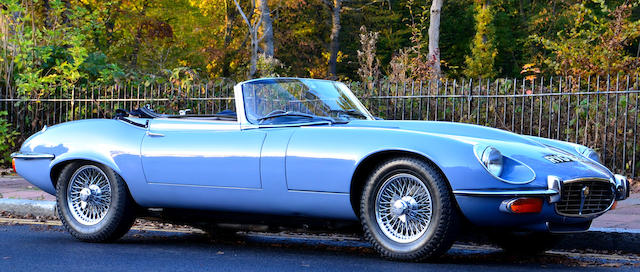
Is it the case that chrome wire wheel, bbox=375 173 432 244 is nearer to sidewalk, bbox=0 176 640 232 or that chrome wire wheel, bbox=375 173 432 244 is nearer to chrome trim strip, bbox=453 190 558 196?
chrome trim strip, bbox=453 190 558 196

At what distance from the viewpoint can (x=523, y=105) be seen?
12008mm

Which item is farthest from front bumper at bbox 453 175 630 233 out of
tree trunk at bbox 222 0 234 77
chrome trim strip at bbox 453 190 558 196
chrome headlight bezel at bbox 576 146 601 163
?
tree trunk at bbox 222 0 234 77

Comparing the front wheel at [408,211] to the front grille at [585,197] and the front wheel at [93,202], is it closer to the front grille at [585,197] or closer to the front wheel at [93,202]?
the front grille at [585,197]

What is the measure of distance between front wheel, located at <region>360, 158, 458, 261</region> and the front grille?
69 centimetres

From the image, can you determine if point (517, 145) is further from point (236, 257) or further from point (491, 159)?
point (236, 257)

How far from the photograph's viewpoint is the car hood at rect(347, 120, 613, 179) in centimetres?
556

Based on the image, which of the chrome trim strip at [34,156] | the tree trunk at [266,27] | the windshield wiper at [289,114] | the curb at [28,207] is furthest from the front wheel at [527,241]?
the tree trunk at [266,27]

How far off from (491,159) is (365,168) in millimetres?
917

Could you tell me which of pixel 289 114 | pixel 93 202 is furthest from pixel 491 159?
pixel 93 202

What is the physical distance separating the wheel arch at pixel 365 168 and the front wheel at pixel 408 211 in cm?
5

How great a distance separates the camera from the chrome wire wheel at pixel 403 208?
5688 mm

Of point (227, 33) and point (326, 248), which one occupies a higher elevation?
point (227, 33)

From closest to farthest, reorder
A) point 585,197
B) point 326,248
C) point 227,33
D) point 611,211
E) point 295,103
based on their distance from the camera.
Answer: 1. point 585,197
2. point 295,103
3. point 326,248
4. point 611,211
5. point 227,33

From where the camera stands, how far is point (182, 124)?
6.90 metres
